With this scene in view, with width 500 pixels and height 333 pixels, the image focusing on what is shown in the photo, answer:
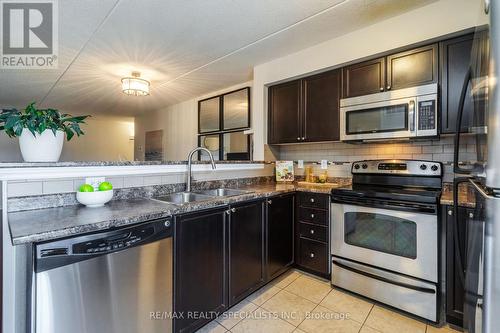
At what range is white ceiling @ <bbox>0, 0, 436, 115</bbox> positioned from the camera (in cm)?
203

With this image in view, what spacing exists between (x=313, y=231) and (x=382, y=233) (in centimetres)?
64

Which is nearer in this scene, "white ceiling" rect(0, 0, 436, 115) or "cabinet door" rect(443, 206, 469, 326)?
"cabinet door" rect(443, 206, 469, 326)

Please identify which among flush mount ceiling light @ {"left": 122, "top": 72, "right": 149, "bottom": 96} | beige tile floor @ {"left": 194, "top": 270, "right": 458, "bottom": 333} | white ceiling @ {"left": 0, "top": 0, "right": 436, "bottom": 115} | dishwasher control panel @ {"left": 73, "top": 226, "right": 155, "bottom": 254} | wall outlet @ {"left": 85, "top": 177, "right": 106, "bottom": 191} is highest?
white ceiling @ {"left": 0, "top": 0, "right": 436, "bottom": 115}

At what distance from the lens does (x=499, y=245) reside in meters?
0.86

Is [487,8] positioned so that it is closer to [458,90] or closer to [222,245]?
[458,90]

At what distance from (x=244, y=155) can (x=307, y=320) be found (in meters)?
2.56

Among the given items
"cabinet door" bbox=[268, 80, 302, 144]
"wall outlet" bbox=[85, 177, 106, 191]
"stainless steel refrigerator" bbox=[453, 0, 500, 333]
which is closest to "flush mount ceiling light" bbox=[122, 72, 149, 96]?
"cabinet door" bbox=[268, 80, 302, 144]

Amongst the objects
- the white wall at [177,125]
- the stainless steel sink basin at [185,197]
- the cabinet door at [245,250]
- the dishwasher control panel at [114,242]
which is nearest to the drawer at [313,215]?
the cabinet door at [245,250]

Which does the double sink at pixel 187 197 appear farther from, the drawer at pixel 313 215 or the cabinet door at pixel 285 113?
the cabinet door at pixel 285 113

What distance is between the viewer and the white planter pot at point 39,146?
54.9 inches

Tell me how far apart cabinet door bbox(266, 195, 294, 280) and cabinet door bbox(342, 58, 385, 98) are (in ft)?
4.06

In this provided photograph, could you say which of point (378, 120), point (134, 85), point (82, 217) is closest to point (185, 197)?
point (82, 217)

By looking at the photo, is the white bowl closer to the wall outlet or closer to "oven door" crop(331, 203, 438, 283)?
the wall outlet

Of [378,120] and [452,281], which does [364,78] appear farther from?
[452,281]
